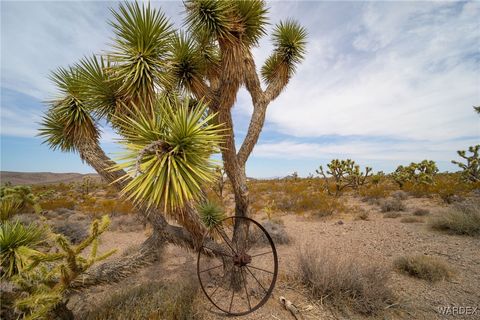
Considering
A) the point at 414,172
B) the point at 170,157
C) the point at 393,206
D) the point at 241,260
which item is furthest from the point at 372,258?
the point at 414,172

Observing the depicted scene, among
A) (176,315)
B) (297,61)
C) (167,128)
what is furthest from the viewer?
(297,61)

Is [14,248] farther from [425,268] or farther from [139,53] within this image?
[425,268]

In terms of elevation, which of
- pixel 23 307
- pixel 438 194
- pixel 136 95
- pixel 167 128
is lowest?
pixel 23 307

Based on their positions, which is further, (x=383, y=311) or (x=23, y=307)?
(x=383, y=311)

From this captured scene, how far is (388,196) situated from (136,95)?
14.3m

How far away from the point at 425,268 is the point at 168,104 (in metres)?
5.78

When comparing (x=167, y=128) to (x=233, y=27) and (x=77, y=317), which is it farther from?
(x=77, y=317)

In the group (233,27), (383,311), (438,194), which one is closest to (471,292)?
(383,311)

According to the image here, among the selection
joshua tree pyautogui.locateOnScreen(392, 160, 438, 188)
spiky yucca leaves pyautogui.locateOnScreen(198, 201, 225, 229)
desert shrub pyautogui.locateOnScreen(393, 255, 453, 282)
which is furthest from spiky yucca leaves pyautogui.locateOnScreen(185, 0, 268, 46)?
joshua tree pyautogui.locateOnScreen(392, 160, 438, 188)

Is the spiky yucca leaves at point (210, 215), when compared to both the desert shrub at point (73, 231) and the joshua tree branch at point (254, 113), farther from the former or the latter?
the desert shrub at point (73, 231)

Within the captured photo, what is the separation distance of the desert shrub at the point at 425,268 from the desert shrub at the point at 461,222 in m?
2.72

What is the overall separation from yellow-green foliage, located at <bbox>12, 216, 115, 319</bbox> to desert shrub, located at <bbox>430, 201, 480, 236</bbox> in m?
8.86

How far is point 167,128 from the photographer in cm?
300

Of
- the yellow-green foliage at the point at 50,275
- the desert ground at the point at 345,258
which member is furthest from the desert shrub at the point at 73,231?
the yellow-green foliage at the point at 50,275
